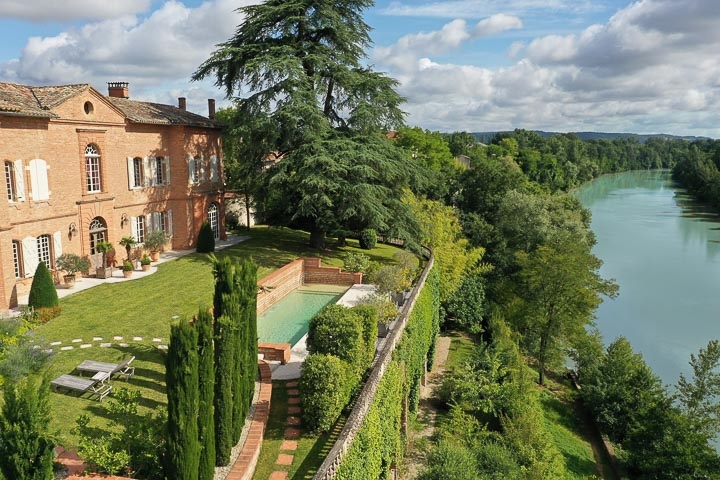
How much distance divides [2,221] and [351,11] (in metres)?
18.8

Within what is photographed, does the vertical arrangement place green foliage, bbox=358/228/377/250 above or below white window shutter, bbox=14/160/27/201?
below

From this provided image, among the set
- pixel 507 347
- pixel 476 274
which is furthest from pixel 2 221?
pixel 476 274

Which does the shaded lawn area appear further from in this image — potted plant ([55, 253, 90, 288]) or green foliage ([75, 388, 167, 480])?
potted plant ([55, 253, 90, 288])

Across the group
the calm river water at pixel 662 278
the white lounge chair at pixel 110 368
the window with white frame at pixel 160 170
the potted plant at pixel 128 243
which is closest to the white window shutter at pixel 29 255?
→ the potted plant at pixel 128 243

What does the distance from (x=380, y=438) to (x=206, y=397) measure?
475cm

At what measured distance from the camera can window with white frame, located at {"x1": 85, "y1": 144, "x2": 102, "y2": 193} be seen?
882 inches

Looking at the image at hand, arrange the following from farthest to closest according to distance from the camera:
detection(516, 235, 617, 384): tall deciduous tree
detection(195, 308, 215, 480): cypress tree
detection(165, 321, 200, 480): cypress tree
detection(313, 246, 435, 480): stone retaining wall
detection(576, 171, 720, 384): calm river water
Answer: detection(576, 171, 720, 384): calm river water < detection(516, 235, 617, 384): tall deciduous tree < detection(313, 246, 435, 480): stone retaining wall < detection(195, 308, 215, 480): cypress tree < detection(165, 321, 200, 480): cypress tree

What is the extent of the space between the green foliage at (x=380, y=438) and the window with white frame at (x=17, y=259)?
14.3 m

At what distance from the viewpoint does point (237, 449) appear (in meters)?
10.1

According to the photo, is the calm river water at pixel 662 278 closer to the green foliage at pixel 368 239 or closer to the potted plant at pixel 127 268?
the green foliage at pixel 368 239

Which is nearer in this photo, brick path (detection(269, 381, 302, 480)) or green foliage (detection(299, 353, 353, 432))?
brick path (detection(269, 381, 302, 480))

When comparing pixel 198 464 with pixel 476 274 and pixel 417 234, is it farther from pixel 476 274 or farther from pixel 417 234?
pixel 476 274

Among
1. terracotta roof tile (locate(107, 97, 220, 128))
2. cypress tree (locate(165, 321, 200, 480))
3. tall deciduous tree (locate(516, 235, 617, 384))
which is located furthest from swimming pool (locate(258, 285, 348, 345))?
terracotta roof tile (locate(107, 97, 220, 128))

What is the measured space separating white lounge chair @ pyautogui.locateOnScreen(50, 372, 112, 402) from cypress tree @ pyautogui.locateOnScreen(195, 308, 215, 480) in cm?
389
